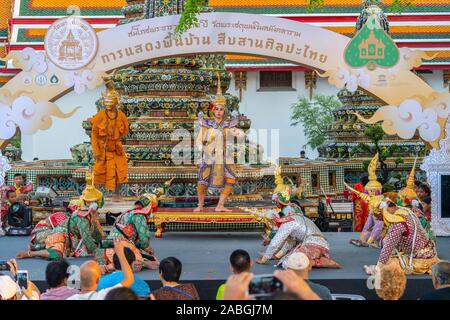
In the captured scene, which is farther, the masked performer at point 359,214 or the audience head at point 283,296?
the masked performer at point 359,214

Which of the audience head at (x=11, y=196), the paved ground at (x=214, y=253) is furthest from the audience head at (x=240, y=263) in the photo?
the audience head at (x=11, y=196)

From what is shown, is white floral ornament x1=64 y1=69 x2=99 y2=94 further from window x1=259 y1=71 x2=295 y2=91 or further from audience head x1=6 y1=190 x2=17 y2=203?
window x1=259 y1=71 x2=295 y2=91

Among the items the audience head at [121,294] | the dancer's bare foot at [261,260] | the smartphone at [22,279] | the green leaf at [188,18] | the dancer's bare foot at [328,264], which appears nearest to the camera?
the audience head at [121,294]

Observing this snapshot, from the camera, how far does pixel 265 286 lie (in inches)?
194

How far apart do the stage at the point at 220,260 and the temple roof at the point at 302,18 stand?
1588 centimetres

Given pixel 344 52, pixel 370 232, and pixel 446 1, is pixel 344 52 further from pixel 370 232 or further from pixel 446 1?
pixel 446 1

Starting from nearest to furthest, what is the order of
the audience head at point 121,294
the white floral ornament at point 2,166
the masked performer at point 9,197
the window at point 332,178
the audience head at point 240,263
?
the audience head at point 121,294 < the audience head at point 240,263 < the white floral ornament at point 2,166 < the masked performer at point 9,197 < the window at point 332,178

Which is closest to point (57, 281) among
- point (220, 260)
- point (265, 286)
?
point (265, 286)

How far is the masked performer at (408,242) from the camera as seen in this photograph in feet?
31.8

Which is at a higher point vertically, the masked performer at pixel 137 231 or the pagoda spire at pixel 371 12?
the pagoda spire at pixel 371 12

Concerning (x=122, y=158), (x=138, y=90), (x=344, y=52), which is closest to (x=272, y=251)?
(x=344, y=52)

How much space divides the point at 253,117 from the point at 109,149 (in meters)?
15.9

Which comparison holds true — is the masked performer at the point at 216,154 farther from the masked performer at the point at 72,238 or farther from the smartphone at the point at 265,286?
the smartphone at the point at 265,286
